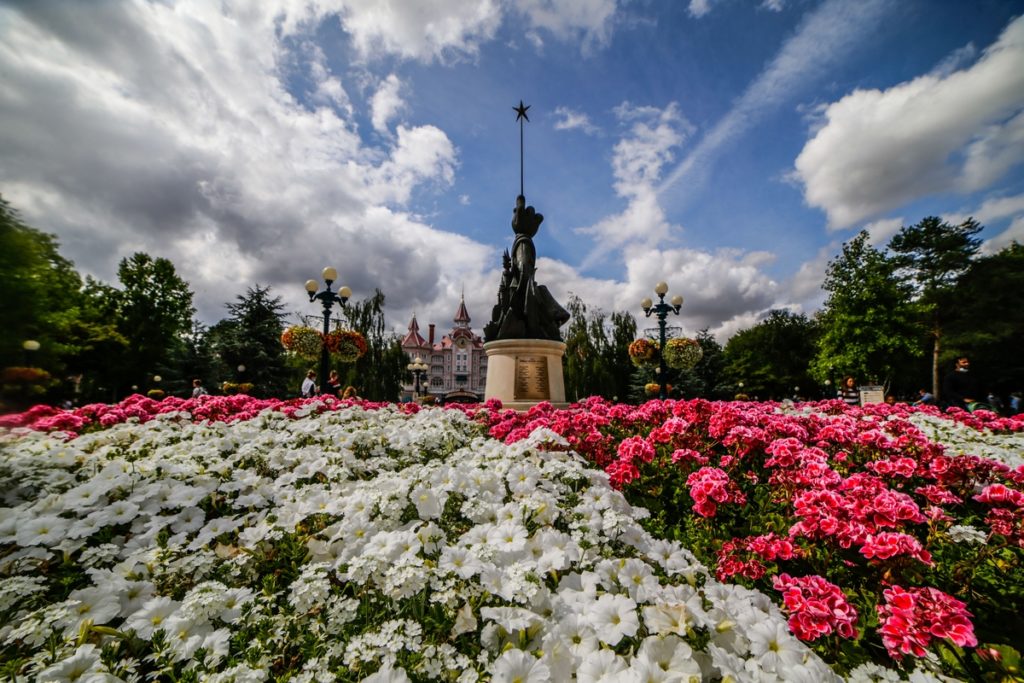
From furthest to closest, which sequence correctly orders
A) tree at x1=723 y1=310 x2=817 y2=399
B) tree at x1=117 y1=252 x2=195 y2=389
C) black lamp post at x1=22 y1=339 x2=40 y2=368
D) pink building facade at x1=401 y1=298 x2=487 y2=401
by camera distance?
pink building facade at x1=401 y1=298 x2=487 y2=401
tree at x1=723 y1=310 x2=817 y2=399
tree at x1=117 y1=252 x2=195 y2=389
black lamp post at x1=22 y1=339 x2=40 y2=368

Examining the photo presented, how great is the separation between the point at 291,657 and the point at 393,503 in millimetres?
677

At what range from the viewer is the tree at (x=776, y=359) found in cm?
3925

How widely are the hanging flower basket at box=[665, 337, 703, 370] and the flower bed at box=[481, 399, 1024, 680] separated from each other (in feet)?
33.3

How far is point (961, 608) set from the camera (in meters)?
1.38

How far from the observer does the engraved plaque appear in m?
8.39

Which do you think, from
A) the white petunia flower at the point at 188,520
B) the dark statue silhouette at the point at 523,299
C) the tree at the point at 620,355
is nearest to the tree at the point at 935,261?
the tree at the point at 620,355

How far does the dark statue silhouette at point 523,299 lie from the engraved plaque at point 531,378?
581 millimetres

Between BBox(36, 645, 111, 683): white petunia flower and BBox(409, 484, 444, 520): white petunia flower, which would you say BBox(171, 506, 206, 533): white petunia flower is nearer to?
BBox(36, 645, 111, 683): white petunia flower

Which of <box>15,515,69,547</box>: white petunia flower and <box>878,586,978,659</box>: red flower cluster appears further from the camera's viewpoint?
<box>15,515,69,547</box>: white petunia flower

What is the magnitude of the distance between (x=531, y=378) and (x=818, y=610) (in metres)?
7.10

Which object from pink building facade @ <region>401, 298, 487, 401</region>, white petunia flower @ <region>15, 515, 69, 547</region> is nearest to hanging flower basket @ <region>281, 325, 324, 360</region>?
white petunia flower @ <region>15, 515, 69, 547</region>

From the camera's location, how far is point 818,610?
145cm

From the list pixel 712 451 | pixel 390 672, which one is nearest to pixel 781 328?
pixel 712 451

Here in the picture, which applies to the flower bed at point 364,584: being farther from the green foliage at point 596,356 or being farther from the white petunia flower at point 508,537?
the green foliage at point 596,356
